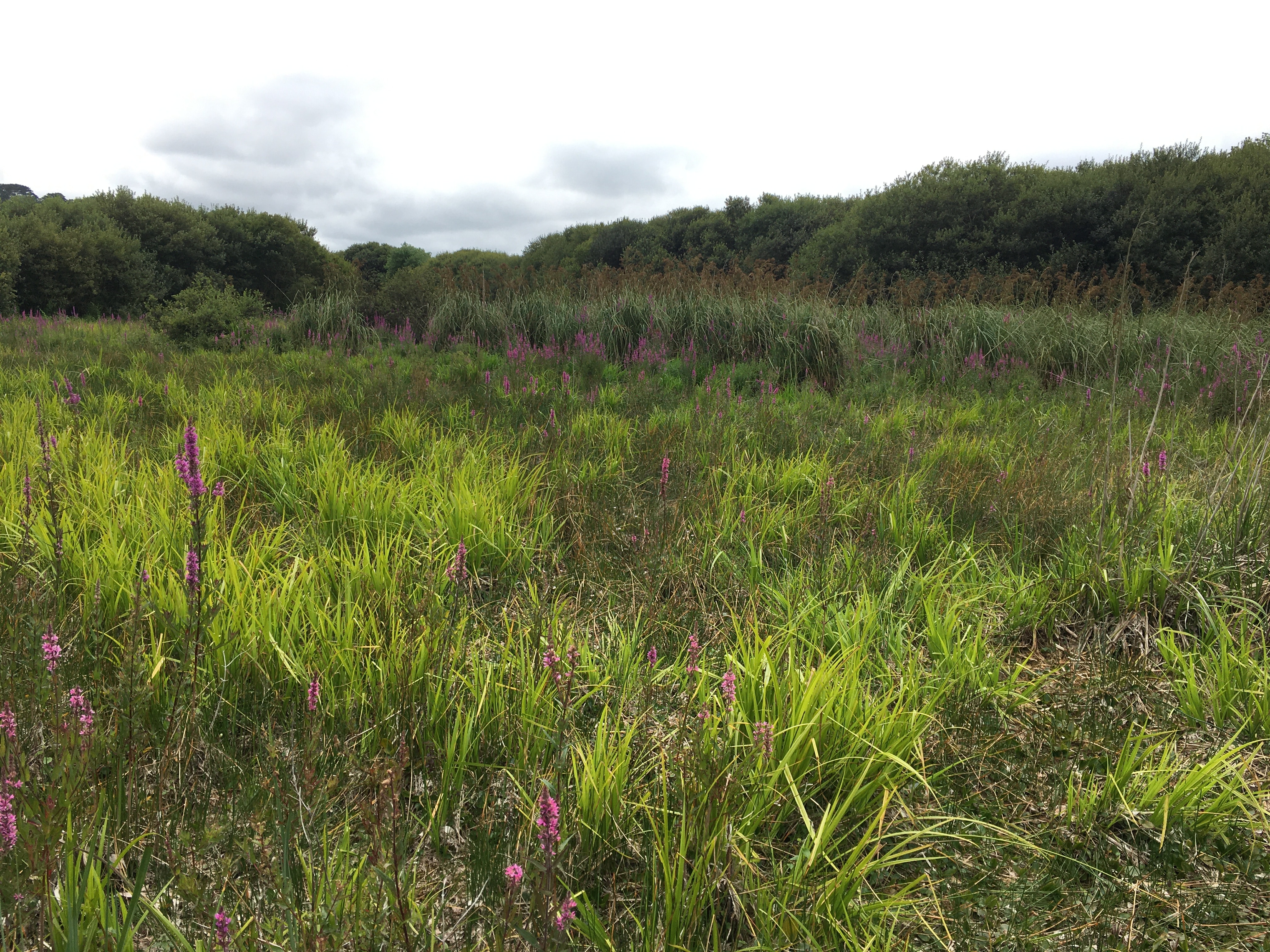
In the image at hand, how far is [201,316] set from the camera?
888 centimetres

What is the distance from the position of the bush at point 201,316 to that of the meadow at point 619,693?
5.51 metres

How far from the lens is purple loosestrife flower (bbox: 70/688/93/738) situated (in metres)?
1.27

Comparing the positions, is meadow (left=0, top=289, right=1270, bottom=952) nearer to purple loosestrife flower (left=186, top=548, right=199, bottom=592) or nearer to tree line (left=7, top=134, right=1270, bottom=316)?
purple loosestrife flower (left=186, top=548, right=199, bottom=592)

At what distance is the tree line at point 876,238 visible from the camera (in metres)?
15.1

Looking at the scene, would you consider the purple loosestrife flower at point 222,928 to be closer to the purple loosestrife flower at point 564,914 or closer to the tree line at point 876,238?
the purple loosestrife flower at point 564,914

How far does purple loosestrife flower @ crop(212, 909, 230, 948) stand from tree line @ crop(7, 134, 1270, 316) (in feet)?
33.2

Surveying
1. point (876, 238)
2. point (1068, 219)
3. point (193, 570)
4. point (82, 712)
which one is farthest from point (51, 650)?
point (1068, 219)

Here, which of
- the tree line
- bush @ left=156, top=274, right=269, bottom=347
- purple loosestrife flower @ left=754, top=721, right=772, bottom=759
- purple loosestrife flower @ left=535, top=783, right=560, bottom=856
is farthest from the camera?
the tree line

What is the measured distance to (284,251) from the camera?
29453 millimetres

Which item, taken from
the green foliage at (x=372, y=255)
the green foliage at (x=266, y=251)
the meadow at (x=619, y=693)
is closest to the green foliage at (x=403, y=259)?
the green foliage at (x=372, y=255)

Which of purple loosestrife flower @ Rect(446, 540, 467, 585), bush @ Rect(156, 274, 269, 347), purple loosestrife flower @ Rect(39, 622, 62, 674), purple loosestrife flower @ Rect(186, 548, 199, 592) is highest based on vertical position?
bush @ Rect(156, 274, 269, 347)

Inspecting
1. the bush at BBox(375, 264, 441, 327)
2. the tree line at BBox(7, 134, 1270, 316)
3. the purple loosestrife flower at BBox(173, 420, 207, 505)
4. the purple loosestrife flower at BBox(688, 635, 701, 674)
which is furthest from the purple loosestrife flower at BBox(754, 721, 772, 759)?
the bush at BBox(375, 264, 441, 327)

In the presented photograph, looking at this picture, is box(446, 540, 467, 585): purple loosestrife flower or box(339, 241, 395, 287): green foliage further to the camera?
box(339, 241, 395, 287): green foliage

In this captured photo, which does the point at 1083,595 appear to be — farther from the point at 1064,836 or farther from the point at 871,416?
the point at 871,416
